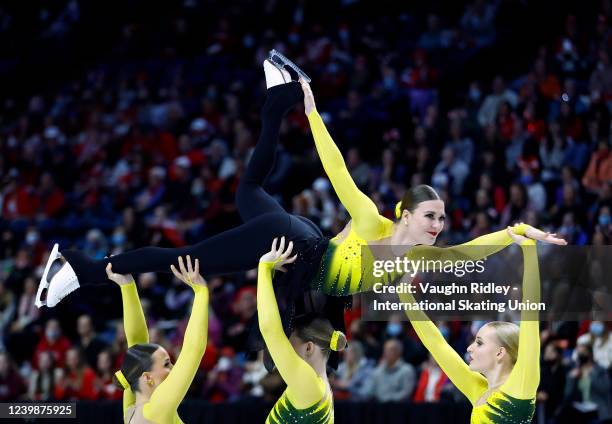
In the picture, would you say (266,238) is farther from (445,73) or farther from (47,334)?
(445,73)

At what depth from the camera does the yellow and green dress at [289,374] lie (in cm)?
424

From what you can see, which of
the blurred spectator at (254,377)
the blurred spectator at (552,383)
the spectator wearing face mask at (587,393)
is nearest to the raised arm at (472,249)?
the blurred spectator at (552,383)

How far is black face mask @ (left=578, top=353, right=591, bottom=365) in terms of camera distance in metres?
7.49

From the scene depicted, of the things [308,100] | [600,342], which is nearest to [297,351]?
[308,100]

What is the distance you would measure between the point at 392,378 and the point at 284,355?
401 centimetres

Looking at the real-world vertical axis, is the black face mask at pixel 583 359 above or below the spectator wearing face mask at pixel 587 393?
above

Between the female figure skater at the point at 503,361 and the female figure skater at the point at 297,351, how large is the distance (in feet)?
1.43

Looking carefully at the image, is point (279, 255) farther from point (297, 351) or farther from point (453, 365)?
point (453, 365)

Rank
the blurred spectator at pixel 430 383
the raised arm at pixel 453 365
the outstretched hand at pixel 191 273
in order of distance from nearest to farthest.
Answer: the raised arm at pixel 453 365 < the outstretched hand at pixel 191 273 < the blurred spectator at pixel 430 383

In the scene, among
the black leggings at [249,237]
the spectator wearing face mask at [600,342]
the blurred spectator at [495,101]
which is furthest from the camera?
the blurred spectator at [495,101]

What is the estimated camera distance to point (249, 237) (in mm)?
4801

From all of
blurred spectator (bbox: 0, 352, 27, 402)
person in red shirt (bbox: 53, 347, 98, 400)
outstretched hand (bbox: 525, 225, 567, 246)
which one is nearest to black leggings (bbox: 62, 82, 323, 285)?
outstretched hand (bbox: 525, 225, 567, 246)

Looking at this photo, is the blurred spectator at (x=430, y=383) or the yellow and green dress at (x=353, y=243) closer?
the yellow and green dress at (x=353, y=243)

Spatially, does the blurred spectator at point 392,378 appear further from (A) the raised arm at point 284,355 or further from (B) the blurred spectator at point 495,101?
(A) the raised arm at point 284,355
